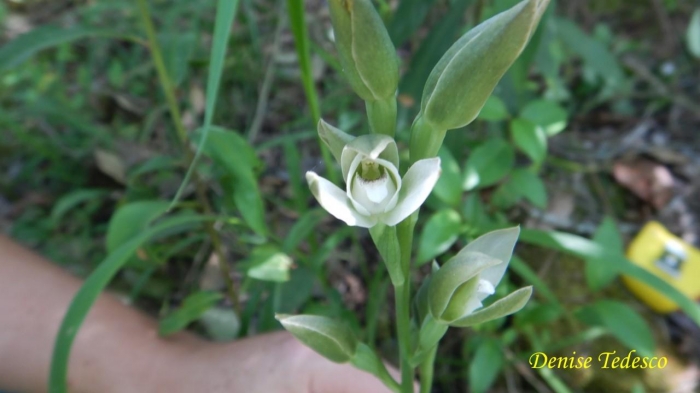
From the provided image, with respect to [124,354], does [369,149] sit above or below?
above

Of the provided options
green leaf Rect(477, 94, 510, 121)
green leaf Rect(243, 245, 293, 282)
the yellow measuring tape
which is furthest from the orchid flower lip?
the yellow measuring tape

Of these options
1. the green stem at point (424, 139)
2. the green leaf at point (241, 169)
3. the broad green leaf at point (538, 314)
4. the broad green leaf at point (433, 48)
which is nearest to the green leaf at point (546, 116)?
the broad green leaf at point (433, 48)

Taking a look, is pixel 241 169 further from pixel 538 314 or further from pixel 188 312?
pixel 538 314

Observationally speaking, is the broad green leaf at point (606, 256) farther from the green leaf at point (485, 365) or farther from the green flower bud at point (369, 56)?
the green flower bud at point (369, 56)

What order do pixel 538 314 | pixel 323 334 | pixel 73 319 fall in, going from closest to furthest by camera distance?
pixel 323 334 < pixel 73 319 < pixel 538 314

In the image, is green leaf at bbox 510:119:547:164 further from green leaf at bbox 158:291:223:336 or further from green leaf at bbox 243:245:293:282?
green leaf at bbox 158:291:223:336

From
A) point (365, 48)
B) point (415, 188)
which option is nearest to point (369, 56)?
point (365, 48)

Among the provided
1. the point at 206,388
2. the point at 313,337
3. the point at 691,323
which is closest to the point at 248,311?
the point at 206,388

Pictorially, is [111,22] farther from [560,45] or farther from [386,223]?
[386,223]
